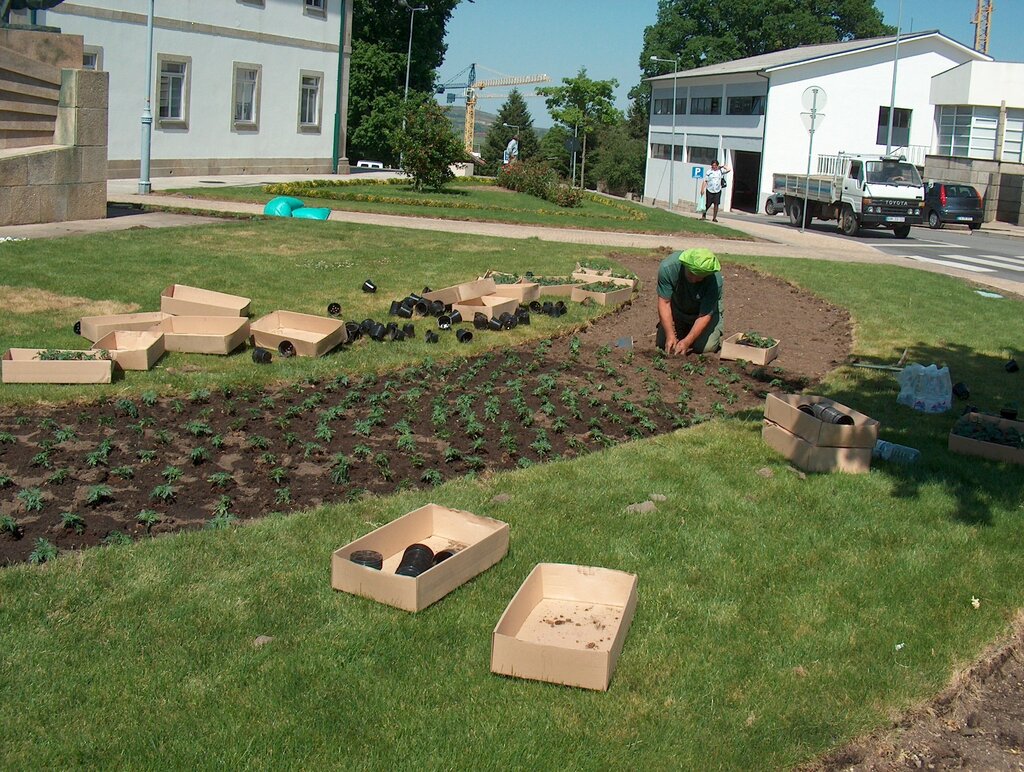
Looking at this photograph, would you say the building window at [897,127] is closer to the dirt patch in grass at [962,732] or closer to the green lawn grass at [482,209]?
the green lawn grass at [482,209]

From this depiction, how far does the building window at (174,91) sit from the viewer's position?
30125 millimetres

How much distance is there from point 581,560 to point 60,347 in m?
5.60

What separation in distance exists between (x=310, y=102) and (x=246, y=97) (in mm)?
3378

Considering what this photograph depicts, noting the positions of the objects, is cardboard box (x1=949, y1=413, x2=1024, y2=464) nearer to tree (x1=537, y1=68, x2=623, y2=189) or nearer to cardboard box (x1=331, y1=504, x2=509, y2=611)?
cardboard box (x1=331, y1=504, x2=509, y2=611)

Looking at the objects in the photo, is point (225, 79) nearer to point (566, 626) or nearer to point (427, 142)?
point (427, 142)

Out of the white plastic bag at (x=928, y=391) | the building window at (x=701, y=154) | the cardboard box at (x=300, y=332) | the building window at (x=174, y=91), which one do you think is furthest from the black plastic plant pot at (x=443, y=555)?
the building window at (x=701, y=154)

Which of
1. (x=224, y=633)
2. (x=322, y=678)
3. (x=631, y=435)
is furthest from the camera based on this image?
(x=631, y=435)

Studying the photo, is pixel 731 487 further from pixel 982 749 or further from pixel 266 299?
pixel 266 299

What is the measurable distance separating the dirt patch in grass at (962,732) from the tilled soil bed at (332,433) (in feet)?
10.0

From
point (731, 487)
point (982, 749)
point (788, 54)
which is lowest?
point (982, 749)

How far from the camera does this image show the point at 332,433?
23.5 feet

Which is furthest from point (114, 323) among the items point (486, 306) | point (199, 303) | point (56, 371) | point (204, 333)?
point (486, 306)

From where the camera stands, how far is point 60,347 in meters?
8.95

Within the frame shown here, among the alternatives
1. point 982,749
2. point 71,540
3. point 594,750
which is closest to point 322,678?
point 594,750
